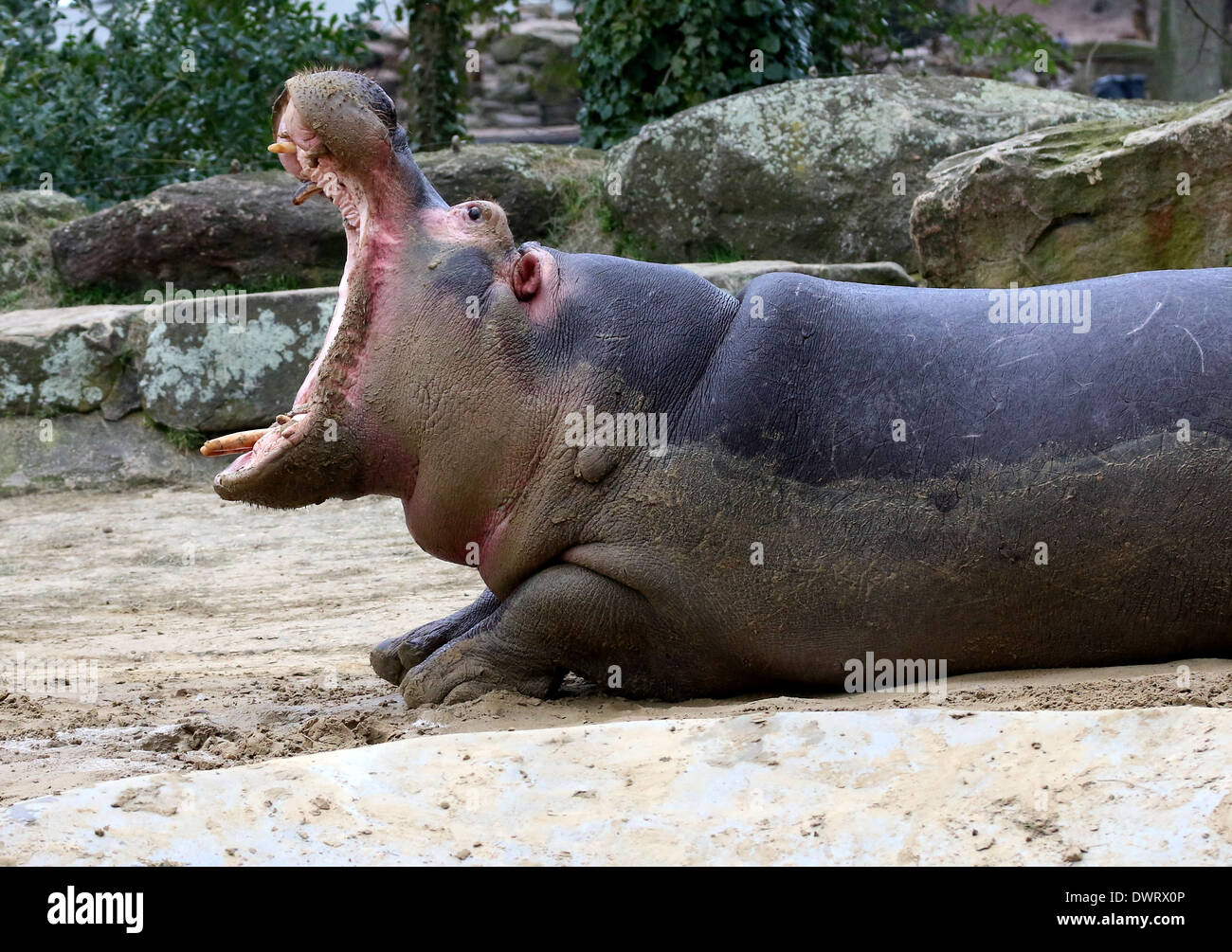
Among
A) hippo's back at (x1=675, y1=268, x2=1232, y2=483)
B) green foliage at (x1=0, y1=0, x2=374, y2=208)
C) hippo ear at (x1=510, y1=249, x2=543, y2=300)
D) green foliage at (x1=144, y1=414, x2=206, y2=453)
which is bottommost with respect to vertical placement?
green foliage at (x1=144, y1=414, x2=206, y2=453)

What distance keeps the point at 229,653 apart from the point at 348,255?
64.1 inches

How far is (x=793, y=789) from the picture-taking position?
89.7 inches

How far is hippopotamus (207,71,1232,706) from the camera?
9.62 ft

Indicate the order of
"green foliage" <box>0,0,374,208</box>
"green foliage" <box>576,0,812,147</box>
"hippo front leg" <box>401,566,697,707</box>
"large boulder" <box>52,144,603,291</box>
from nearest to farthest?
"hippo front leg" <box>401,566,697,707</box>, "large boulder" <box>52,144,603,291</box>, "green foliage" <box>576,0,812,147</box>, "green foliage" <box>0,0,374,208</box>

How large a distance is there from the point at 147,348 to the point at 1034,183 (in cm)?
418

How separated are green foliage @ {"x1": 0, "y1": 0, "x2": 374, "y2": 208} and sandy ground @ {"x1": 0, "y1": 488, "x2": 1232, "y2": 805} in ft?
12.6

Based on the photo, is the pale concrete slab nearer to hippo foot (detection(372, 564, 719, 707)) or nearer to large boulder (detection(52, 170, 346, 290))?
hippo foot (detection(372, 564, 719, 707))

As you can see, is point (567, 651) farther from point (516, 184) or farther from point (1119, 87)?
point (1119, 87)

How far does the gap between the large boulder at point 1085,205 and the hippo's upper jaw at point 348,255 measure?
3.38 metres

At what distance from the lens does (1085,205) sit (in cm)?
585

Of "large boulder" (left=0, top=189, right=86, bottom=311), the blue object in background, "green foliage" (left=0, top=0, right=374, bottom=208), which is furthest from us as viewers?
the blue object in background

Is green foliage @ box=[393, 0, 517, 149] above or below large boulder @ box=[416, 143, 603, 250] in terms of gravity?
above

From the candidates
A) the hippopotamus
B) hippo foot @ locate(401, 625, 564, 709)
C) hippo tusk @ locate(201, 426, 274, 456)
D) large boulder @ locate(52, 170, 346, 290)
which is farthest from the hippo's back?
large boulder @ locate(52, 170, 346, 290)

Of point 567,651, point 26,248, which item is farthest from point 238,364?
point 567,651
